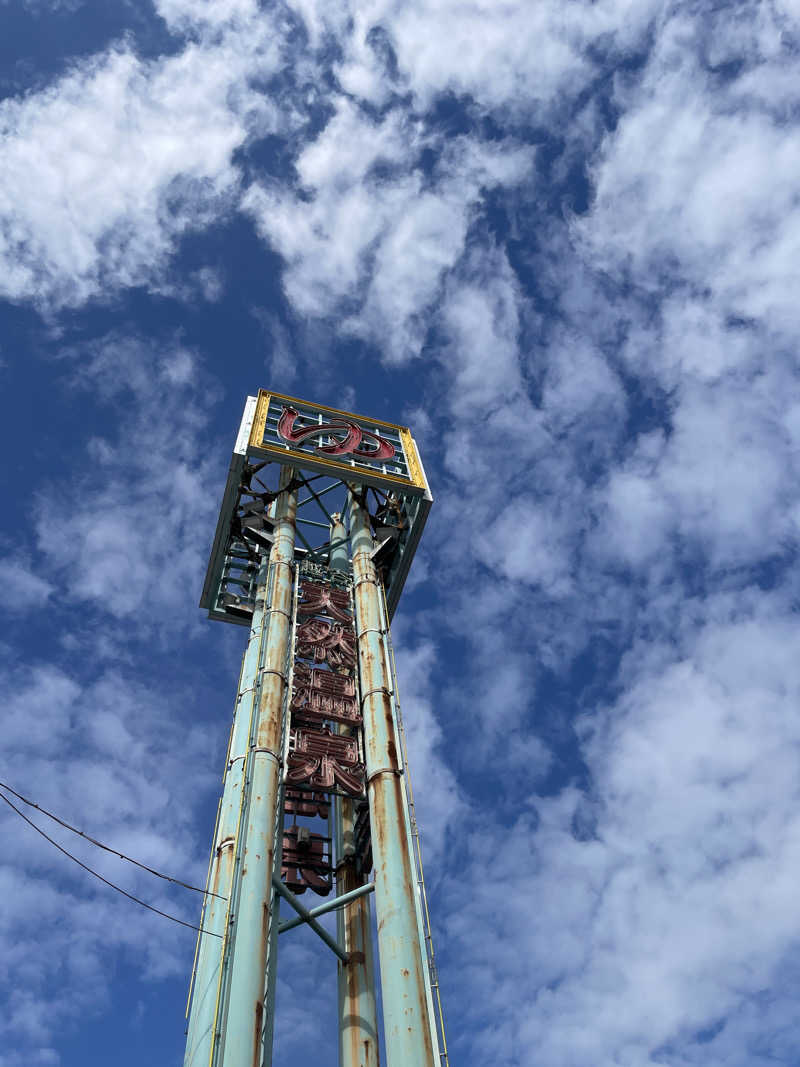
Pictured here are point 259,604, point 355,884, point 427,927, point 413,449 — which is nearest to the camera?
point 427,927

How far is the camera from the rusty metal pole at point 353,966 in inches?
695

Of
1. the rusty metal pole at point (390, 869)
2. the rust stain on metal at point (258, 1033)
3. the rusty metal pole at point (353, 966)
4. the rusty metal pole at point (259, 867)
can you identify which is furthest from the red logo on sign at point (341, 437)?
the rust stain on metal at point (258, 1033)

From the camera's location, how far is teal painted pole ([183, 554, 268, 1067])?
48.7ft

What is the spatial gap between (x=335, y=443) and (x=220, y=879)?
51.9 ft

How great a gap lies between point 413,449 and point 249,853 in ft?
54.7

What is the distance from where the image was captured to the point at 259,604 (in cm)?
2525

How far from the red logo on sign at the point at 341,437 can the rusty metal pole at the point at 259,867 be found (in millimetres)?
6617

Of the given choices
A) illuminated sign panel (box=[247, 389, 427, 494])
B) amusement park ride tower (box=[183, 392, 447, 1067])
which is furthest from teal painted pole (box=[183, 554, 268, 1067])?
illuminated sign panel (box=[247, 389, 427, 494])

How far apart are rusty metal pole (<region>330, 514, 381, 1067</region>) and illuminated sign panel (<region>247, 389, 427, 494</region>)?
10.9 meters

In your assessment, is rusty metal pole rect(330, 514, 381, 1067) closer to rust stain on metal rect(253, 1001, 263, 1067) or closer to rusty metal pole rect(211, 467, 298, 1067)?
rusty metal pole rect(211, 467, 298, 1067)

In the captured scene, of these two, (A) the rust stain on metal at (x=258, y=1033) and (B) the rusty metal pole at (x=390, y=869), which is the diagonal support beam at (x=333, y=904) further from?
(A) the rust stain on metal at (x=258, y=1033)

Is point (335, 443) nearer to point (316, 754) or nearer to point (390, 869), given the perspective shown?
point (316, 754)

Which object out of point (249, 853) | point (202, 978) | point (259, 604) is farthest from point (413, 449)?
point (202, 978)

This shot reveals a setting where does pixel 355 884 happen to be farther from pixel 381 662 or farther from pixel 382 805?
pixel 381 662
